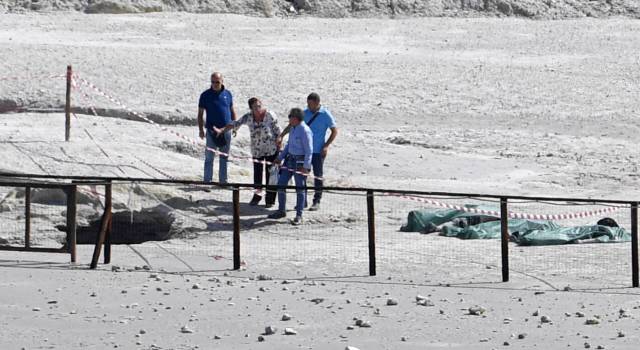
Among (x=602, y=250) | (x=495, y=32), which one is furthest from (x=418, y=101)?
(x=602, y=250)

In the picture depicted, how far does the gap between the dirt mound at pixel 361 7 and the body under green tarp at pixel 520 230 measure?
26507 mm

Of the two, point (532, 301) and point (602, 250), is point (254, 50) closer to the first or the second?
point (602, 250)

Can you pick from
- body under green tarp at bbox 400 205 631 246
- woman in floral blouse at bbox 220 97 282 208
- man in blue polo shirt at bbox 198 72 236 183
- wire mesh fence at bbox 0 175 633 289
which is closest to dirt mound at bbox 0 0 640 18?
man in blue polo shirt at bbox 198 72 236 183

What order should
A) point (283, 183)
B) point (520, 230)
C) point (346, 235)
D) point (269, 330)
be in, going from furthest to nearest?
point (283, 183) < point (346, 235) < point (520, 230) < point (269, 330)

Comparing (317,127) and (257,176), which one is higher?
(317,127)

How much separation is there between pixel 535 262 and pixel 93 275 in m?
4.28

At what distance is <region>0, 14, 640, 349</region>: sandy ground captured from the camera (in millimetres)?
11883

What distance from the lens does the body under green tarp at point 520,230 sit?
15968 millimetres

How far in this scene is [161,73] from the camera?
30781 mm

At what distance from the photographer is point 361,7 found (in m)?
46.0

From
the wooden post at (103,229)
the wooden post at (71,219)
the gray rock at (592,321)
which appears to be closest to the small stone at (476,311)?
the gray rock at (592,321)

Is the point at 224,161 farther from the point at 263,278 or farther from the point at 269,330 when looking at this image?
the point at 269,330

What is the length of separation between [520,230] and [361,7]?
2984cm

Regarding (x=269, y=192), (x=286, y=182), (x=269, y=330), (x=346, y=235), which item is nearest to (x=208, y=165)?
(x=269, y=192)
